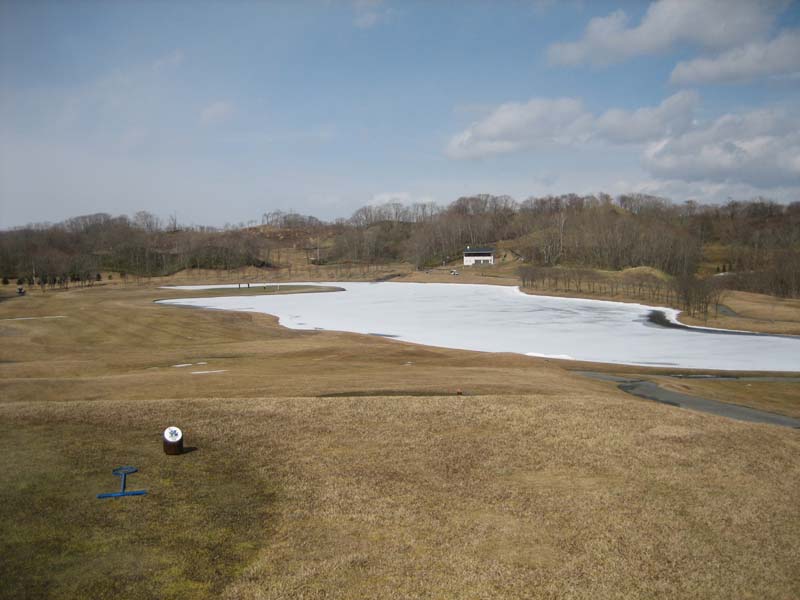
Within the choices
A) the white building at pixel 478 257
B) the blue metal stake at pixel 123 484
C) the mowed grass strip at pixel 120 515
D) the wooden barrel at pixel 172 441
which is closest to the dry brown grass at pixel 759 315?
the wooden barrel at pixel 172 441

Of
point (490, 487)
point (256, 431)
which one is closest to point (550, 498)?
point (490, 487)

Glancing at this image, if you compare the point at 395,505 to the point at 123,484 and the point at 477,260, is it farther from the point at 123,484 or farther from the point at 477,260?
the point at 477,260

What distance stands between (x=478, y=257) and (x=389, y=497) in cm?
17487

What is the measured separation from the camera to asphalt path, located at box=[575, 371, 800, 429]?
26297mm

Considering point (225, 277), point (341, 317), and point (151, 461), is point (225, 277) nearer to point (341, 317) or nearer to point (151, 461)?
point (341, 317)

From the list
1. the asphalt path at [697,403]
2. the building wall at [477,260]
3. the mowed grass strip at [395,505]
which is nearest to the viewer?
the mowed grass strip at [395,505]

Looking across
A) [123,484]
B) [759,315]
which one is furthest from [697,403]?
[759,315]

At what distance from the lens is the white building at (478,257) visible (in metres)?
183

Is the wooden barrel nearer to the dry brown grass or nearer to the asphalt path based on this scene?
the asphalt path

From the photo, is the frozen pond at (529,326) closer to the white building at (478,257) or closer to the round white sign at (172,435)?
the round white sign at (172,435)

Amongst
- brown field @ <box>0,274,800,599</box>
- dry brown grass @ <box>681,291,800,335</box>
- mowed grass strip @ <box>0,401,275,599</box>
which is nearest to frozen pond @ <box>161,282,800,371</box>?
dry brown grass @ <box>681,291,800,335</box>

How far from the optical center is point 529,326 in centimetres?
6431

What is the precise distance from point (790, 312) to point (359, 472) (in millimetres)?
78108

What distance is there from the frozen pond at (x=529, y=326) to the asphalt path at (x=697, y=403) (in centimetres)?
907
